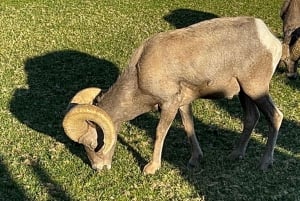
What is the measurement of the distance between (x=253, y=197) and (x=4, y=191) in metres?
3.41

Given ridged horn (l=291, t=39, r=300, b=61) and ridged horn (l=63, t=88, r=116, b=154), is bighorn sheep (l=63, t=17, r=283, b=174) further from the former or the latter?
ridged horn (l=291, t=39, r=300, b=61)

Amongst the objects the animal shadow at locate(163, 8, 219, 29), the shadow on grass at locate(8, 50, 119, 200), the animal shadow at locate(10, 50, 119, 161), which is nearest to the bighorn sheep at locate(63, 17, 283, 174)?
the shadow on grass at locate(8, 50, 119, 200)

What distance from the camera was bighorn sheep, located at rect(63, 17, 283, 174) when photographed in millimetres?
8195

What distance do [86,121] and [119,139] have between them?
165 centimetres

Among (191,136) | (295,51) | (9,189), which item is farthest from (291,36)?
(9,189)

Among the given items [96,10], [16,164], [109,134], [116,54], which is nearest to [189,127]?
[109,134]

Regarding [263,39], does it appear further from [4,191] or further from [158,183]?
[4,191]

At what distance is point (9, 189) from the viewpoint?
8.38m

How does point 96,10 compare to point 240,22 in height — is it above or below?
below

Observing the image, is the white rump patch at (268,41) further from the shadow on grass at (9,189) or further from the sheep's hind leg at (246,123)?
the shadow on grass at (9,189)

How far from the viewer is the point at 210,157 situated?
920cm

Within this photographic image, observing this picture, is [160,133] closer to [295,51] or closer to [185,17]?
[295,51]

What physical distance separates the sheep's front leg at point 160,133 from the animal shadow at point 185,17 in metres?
7.92

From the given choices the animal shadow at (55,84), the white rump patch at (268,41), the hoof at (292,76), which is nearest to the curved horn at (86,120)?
the animal shadow at (55,84)
